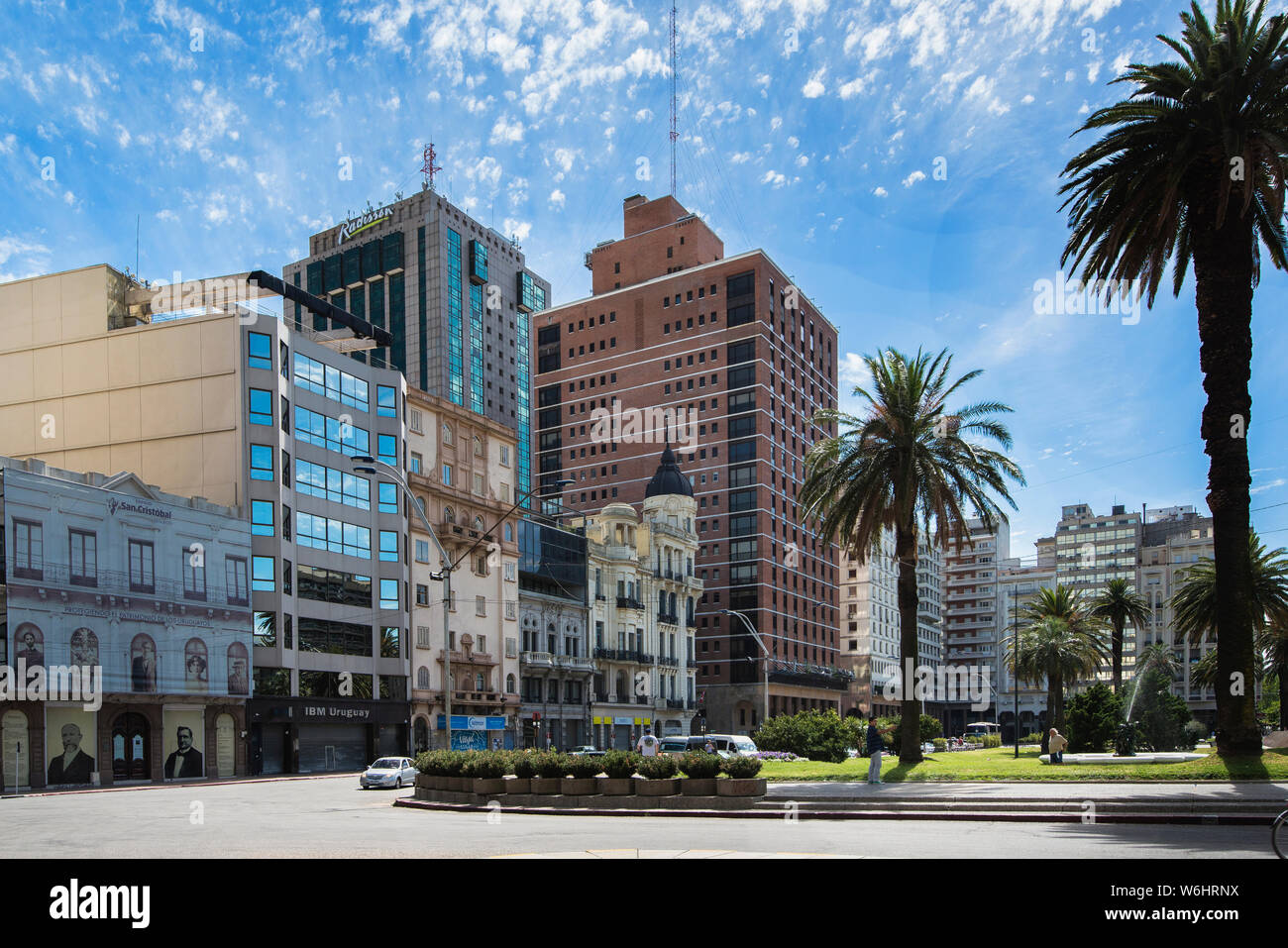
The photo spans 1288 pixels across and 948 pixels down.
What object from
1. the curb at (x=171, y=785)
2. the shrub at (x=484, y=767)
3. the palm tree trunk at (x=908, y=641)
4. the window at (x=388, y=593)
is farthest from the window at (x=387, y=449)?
the shrub at (x=484, y=767)

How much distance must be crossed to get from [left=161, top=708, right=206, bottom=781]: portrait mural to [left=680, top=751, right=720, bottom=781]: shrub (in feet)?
125

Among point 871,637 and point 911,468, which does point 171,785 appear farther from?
point 871,637

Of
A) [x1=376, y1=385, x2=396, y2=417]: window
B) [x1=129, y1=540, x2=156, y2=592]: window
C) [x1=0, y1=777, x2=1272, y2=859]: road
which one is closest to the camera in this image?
[x1=0, y1=777, x2=1272, y2=859]: road

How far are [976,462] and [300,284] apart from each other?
158 meters

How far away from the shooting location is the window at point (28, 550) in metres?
46.0

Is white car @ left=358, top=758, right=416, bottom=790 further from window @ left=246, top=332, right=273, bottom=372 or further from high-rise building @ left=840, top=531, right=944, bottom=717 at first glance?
high-rise building @ left=840, top=531, right=944, bottom=717

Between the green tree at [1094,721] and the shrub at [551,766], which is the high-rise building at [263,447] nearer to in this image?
the shrub at [551,766]

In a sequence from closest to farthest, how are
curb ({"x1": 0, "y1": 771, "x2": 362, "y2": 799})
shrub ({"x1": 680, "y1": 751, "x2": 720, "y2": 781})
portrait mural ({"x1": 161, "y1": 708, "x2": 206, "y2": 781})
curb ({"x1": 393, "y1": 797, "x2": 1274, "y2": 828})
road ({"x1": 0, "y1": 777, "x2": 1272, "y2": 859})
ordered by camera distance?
road ({"x1": 0, "y1": 777, "x2": 1272, "y2": 859})
curb ({"x1": 393, "y1": 797, "x2": 1274, "y2": 828})
shrub ({"x1": 680, "y1": 751, "x2": 720, "y2": 781})
curb ({"x1": 0, "y1": 771, "x2": 362, "y2": 799})
portrait mural ({"x1": 161, "y1": 708, "x2": 206, "y2": 781})

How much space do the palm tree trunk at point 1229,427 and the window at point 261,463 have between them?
160 ft

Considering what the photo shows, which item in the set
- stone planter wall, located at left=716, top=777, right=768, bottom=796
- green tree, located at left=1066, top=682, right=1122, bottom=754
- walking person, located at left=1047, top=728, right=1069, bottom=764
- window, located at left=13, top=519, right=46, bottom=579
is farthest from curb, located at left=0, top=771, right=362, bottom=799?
green tree, located at left=1066, top=682, right=1122, bottom=754

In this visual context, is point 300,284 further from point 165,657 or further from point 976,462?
point 976,462

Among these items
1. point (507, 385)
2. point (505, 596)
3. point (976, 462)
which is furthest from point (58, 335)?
point (507, 385)

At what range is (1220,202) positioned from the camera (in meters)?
27.8

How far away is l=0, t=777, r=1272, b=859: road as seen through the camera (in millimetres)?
15070
